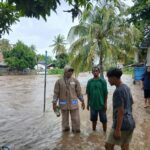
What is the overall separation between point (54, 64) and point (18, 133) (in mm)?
96446

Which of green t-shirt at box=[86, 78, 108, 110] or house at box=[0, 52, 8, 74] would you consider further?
house at box=[0, 52, 8, 74]

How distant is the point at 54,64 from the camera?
106 meters

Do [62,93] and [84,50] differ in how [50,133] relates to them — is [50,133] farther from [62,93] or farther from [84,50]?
[84,50]

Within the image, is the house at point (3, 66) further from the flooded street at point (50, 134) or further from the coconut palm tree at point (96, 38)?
the flooded street at point (50, 134)

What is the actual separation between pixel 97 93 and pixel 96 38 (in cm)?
2205

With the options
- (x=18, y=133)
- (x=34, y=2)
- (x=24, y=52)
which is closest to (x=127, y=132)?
(x=34, y=2)

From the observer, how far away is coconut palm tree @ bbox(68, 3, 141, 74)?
30422 mm

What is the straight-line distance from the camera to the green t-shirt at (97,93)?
31.1 ft

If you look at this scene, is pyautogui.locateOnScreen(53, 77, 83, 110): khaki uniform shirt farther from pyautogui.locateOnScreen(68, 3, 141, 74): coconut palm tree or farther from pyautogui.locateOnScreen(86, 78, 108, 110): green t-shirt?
pyautogui.locateOnScreen(68, 3, 141, 74): coconut palm tree

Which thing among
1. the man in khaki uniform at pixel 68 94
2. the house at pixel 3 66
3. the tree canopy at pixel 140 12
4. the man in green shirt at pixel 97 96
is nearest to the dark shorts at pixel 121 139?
the man in green shirt at pixel 97 96

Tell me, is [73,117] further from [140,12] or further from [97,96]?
[140,12]

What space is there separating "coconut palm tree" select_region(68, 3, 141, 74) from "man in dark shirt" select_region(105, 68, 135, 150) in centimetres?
2432

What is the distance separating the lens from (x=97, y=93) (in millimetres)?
9508

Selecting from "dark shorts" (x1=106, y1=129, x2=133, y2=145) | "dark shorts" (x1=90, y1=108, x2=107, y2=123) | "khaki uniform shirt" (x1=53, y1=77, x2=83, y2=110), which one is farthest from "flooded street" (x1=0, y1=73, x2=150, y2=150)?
"dark shorts" (x1=106, y1=129, x2=133, y2=145)
